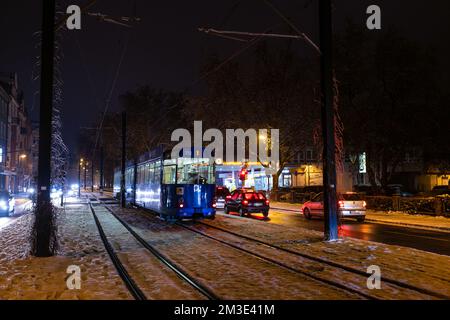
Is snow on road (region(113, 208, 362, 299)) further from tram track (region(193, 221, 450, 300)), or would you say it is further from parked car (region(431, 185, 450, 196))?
parked car (region(431, 185, 450, 196))

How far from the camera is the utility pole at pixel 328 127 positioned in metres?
15.3

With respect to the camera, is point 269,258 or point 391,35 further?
point 391,35

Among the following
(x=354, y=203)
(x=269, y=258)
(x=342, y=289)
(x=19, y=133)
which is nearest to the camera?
(x=342, y=289)

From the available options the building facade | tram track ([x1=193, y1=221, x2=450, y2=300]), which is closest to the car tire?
tram track ([x1=193, y1=221, x2=450, y2=300])

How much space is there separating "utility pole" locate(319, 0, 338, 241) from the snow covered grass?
7041 millimetres

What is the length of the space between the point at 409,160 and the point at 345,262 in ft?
176

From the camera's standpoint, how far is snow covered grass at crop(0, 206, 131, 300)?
27.0 feet

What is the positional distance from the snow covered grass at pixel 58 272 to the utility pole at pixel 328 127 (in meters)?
7.04

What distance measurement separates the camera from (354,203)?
977 inches

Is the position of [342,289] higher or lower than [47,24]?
lower

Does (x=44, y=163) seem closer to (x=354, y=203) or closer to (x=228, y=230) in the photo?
(x=228, y=230)

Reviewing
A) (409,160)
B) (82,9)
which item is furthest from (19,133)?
(82,9)

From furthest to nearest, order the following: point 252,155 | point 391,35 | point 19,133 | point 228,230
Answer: point 19,133, point 252,155, point 391,35, point 228,230

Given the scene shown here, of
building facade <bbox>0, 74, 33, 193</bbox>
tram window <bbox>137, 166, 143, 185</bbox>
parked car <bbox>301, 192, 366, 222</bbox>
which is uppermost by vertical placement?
building facade <bbox>0, 74, 33, 193</bbox>
